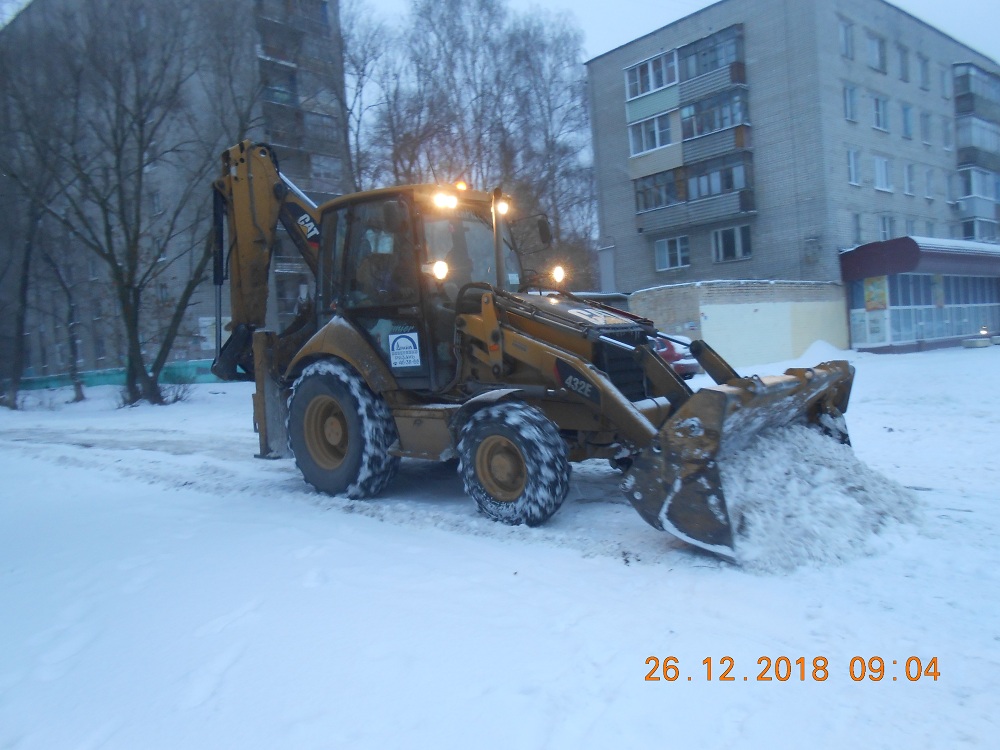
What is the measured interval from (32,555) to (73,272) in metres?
25.6

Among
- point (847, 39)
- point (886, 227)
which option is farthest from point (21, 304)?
point (886, 227)

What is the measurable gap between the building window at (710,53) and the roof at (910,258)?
8815 mm

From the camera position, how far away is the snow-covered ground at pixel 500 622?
10.5 ft

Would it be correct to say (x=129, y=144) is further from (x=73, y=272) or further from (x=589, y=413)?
(x=589, y=413)

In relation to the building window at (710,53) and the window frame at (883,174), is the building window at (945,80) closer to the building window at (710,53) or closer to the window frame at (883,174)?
the window frame at (883,174)

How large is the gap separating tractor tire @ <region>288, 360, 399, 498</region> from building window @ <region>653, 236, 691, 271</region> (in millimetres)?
27806

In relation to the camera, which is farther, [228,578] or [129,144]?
[129,144]

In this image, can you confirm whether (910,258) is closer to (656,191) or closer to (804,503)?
(656,191)

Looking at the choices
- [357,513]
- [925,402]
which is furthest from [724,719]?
[925,402]

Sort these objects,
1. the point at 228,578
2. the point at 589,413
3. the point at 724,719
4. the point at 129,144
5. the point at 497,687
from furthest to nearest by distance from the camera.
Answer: the point at 129,144, the point at 589,413, the point at 228,578, the point at 497,687, the point at 724,719

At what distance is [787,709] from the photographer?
126 inches

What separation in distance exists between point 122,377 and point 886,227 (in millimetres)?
28759

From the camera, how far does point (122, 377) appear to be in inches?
970

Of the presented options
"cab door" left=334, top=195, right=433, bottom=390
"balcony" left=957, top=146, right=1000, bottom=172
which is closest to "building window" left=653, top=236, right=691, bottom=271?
"balcony" left=957, top=146, right=1000, bottom=172
